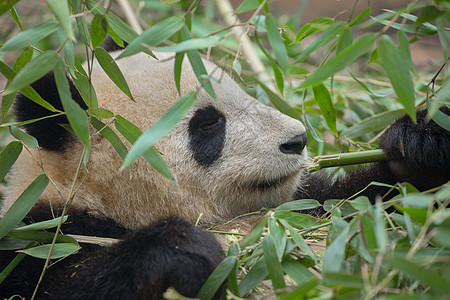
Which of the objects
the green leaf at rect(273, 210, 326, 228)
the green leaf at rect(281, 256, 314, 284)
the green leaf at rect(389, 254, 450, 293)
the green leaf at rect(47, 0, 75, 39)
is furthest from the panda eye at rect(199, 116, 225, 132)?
the green leaf at rect(389, 254, 450, 293)

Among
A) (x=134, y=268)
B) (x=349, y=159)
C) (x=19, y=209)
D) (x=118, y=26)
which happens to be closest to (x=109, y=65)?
(x=118, y=26)

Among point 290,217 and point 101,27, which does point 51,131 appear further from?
point 290,217

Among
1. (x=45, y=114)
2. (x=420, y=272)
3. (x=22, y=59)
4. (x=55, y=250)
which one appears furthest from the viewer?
(x=45, y=114)

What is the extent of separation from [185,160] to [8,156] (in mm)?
779

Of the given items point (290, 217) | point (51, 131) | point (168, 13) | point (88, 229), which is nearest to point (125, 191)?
point (88, 229)

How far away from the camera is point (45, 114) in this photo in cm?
205

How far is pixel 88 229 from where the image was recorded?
207 cm

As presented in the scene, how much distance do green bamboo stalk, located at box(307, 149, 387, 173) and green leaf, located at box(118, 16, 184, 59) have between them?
3.35 ft

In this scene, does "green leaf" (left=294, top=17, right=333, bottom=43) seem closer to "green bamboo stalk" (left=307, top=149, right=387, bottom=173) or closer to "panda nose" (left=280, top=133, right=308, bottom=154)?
"panda nose" (left=280, top=133, right=308, bottom=154)

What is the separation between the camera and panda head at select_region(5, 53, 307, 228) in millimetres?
2186

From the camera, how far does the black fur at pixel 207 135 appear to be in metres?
2.32

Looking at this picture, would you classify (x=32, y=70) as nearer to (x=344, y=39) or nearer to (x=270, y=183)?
(x=344, y=39)

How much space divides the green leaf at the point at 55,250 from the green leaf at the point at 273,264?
71 centimetres

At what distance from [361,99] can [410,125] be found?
6.05ft
